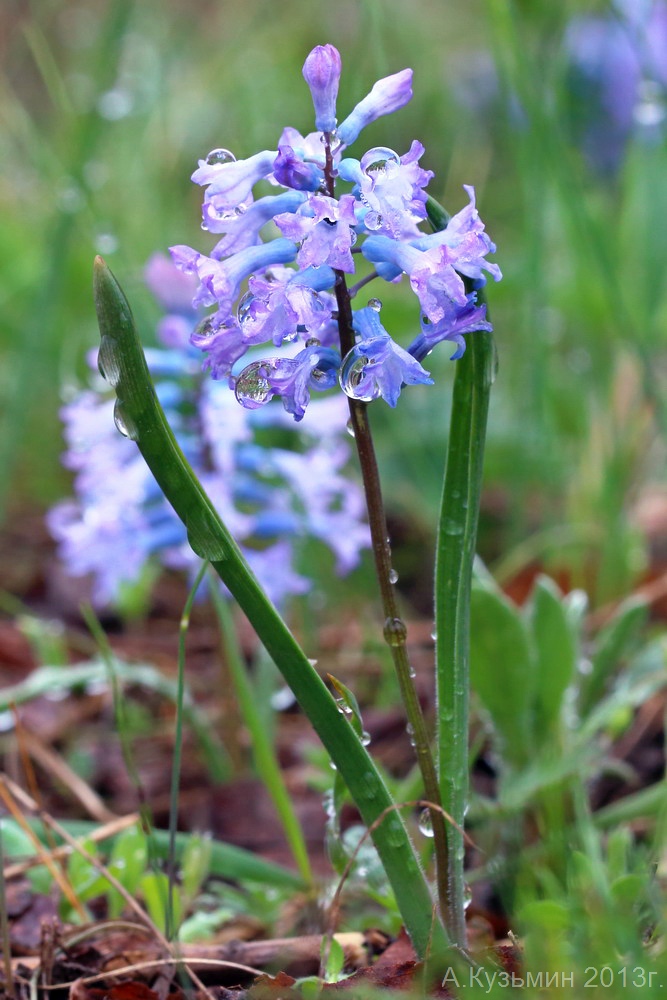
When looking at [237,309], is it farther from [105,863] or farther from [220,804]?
[220,804]

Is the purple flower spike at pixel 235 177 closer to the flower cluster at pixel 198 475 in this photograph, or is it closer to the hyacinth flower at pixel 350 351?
the hyacinth flower at pixel 350 351

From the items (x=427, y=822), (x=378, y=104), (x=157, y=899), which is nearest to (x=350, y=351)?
(x=378, y=104)

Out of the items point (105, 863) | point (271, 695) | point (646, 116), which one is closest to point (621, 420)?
point (646, 116)

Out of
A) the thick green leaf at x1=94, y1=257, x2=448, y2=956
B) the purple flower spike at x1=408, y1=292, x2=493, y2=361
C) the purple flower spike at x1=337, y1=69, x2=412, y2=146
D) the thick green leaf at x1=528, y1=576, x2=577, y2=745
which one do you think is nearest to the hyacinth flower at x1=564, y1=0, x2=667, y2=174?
the thick green leaf at x1=528, y1=576, x2=577, y2=745

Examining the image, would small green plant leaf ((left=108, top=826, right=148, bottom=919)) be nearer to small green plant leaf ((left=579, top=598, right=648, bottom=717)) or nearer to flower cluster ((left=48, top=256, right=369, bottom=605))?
flower cluster ((left=48, top=256, right=369, bottom=605))

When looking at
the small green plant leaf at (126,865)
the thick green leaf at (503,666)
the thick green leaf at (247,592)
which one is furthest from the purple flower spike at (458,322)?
the small green plant leaf at (126,865)

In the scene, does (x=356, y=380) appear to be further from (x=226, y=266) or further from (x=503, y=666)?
(x=503, y=666)
